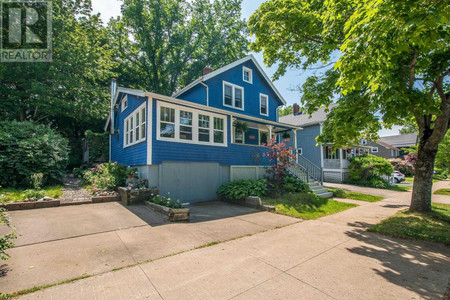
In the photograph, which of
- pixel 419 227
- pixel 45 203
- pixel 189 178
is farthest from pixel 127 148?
pixel 419 227

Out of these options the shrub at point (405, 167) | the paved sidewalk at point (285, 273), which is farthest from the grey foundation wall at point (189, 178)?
the shrub at point (405, 167)

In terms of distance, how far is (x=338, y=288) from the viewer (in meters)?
2.93

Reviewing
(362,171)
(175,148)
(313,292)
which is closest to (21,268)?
(313,292)

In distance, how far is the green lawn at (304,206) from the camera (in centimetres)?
760

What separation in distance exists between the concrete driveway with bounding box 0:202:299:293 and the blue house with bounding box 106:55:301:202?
6.82ft

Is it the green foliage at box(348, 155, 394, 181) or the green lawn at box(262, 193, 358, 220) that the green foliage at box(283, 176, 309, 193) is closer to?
the green lawn at box(262, 193, 358, 220)

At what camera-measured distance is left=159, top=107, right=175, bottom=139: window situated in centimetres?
903

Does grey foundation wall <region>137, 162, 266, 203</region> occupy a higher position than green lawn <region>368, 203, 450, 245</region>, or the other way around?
grey foundation wall <region>137, 162, 266, 203</region>

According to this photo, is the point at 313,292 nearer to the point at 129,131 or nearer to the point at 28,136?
the point at 129,131

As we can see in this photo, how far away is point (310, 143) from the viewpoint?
19.8 metres

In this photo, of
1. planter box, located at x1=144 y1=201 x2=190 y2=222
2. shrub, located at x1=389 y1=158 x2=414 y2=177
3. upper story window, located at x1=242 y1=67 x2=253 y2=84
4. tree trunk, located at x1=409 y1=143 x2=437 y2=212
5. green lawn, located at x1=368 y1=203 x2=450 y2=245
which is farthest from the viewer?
shrub, located at x1=389 y1=158 x2=414 y2=177

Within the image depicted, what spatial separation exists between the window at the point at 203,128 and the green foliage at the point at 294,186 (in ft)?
15.5

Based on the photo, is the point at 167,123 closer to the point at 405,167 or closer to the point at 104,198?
the point at 104,198

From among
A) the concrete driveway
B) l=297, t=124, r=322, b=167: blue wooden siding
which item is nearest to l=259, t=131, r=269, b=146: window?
l=297, t=124, r=322, b=167: blue wooden siding
